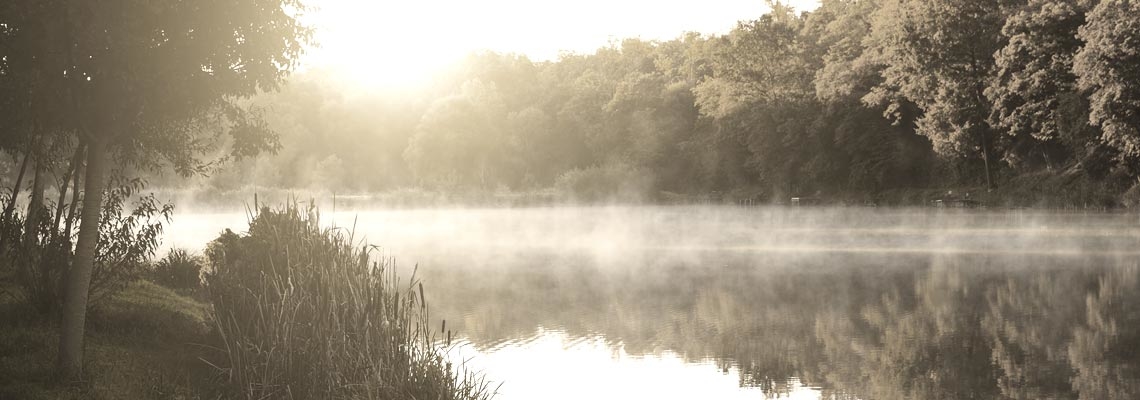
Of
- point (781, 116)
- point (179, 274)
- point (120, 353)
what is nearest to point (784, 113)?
point (781, 116)

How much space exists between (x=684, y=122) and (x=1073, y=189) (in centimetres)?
3791

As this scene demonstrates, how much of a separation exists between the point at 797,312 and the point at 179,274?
1035 centimetres

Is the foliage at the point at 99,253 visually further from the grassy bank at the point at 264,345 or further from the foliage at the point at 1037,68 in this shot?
the foliage at the point at 1037,68

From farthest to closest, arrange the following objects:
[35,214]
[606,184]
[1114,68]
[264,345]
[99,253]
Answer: [606,184], [1114,68], [35,214], [99,253], [264,345]

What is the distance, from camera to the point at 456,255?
30125 millimetres

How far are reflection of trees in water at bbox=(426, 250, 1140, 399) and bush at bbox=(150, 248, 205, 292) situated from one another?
13.2 feet

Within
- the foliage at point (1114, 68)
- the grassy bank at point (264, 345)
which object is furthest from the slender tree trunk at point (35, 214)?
the foliage at point (1114, 68)

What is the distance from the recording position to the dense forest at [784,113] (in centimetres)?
4850

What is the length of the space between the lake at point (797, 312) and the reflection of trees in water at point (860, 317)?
0.05 meters

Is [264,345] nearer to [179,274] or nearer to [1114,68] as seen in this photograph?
[179,274]

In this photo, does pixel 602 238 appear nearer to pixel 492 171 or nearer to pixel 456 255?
pixel 456 255

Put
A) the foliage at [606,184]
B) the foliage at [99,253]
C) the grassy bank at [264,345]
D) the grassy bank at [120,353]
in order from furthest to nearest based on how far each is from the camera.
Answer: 1. the foliage at [606,184]
2. the foliage at [99,253]
3. the grassy bank at [264,345]
4. the grassy bank at [120,353]

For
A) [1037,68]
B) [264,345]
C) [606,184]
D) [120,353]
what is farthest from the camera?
[606,184]

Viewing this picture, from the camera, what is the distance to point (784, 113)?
71062 mm
